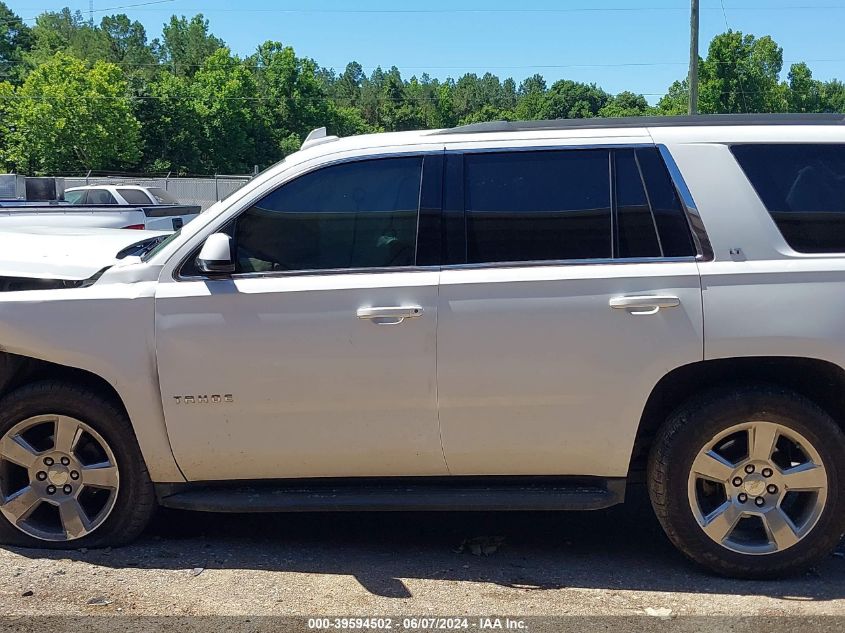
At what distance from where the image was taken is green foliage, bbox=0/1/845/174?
48.4 m

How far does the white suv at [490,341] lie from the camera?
3.76 metres

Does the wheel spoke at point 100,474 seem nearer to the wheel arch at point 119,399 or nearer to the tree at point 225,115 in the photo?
the wheel arch at point 119,399

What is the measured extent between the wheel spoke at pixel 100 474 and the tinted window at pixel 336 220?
1095 millimetres

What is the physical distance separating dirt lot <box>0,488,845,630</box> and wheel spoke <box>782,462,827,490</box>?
452 millimetres

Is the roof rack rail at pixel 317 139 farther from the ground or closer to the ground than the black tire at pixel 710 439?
farther from the ground

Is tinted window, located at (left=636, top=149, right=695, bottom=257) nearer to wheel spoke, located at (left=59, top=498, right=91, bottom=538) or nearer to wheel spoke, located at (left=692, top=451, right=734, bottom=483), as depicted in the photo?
wheel spoke, located at (left=692, top=451, right=734, bottom=483)

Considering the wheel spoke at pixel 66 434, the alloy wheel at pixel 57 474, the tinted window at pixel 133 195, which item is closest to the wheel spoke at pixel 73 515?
the alloy wheel at pixel 57 474

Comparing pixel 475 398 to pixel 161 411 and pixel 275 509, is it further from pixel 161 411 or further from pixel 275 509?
pixel 161 411

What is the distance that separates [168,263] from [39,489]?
1214 mm

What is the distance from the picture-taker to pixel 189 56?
10656 cm

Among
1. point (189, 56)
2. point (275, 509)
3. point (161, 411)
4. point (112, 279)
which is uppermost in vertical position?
point (189, 56)

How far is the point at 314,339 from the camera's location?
3832 millimetres

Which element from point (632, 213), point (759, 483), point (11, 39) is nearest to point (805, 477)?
point (759, 483)

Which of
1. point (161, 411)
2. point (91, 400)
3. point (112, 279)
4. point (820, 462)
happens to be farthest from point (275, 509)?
point (820, 462)
